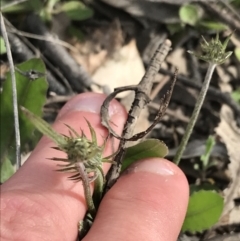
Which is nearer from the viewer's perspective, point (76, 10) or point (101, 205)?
point (101, 205)

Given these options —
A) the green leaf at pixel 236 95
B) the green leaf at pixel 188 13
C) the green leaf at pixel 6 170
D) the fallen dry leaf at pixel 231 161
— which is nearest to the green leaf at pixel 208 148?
the fallen dry leaf at pixel 231 161

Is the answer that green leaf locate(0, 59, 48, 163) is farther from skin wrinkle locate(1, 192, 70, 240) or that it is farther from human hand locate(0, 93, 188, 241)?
skin wrinkle locate(1, 192, 70, 240)

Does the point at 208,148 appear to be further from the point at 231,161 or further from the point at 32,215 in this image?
the point at 32,215

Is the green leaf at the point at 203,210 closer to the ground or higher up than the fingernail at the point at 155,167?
closer to the ground

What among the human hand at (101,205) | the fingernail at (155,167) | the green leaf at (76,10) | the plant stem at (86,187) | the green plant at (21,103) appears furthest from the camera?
the green leaf at (76,10)

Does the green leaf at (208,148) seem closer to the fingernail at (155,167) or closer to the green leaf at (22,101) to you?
the fingernail at (155,167)

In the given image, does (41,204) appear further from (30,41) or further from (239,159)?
(30,41)

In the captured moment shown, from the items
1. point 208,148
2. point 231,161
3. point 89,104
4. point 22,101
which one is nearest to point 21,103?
point 22,101
